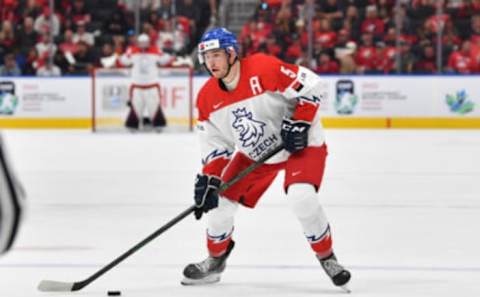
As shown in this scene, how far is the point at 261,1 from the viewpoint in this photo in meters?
15.1

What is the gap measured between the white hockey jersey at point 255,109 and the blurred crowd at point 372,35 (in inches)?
401

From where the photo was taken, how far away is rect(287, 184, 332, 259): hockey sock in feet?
12.8

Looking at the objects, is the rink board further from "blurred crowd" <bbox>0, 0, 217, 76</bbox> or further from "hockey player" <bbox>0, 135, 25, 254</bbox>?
"hockey player" <bbox>0, 135, 25, 254</bbox>

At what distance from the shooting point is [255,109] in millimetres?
4066

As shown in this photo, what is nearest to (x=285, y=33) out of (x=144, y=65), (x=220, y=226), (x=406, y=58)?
(x=406, y=58)

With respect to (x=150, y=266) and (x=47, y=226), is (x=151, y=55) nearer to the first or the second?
(x=47, y=226)

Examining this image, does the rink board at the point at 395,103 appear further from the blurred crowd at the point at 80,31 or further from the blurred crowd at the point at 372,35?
the blurred crowd at the point at 80,31

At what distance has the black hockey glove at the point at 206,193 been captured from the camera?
4035 millimetres

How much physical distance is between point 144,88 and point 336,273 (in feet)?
32.2

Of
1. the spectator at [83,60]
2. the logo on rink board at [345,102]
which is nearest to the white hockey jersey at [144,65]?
the spectator at [83,60]

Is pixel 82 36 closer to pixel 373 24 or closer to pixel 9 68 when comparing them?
pixel 9 68

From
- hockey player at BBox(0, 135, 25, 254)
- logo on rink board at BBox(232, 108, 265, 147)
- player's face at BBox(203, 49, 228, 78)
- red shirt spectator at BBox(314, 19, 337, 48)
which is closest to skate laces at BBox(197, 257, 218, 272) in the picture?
logo on rink board at BBox(232, 108, 265, 147)

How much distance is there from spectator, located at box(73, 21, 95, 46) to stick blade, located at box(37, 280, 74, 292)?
11.3 meters

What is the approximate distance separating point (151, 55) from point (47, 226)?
8140mm
